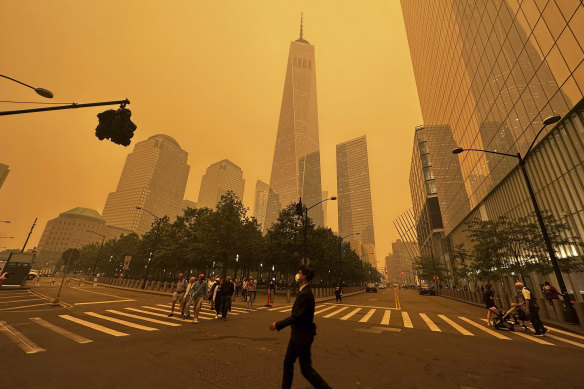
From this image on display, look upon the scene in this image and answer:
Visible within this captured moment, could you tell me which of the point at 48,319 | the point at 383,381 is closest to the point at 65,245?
the point at 48,319

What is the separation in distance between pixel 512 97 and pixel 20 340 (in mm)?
38699

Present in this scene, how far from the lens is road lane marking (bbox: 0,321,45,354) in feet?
19.0

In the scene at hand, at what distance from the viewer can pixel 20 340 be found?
21.4ft

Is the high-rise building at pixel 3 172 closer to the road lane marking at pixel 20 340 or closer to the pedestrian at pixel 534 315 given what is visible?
the road lane marking at pixel 20 340

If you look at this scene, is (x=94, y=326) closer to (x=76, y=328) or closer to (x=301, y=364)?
(x=76, y=328)

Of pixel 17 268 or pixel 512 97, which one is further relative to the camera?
pixel 17 268

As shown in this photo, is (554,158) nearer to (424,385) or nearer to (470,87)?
(470,87)

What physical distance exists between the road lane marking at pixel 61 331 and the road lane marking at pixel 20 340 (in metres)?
0.80

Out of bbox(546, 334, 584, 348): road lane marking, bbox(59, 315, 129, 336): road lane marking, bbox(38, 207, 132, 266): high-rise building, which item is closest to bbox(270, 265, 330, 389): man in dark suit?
bbox(59, 315, 129, 336): road lane marking

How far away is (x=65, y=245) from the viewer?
17238cm

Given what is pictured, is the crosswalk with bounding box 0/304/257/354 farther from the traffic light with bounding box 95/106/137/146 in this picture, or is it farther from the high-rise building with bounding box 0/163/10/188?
the high-rise building with bounding box 0/163/10/188

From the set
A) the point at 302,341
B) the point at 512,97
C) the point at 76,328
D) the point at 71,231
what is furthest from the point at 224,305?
the point at 71,231

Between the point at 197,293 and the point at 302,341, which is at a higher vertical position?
the point at 197,293

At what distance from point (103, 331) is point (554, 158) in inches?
1298
